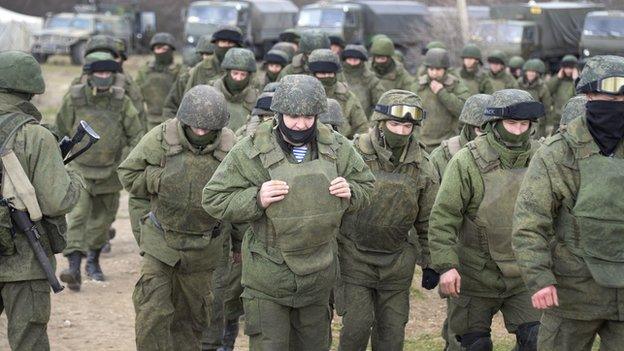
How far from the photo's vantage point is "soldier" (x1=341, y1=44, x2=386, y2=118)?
42.1 ft

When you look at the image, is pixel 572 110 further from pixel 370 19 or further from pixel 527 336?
pixel 370 19

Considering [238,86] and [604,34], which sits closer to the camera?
[238,86]

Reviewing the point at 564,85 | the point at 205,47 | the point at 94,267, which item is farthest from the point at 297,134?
the point at 564,85

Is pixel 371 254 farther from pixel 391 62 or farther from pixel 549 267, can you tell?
pixel 391 62

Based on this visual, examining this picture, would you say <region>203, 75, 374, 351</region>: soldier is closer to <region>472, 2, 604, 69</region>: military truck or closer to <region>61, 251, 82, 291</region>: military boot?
<region>61, 251, 82, 291</region>: military boot

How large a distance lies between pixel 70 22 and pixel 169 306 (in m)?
35.8

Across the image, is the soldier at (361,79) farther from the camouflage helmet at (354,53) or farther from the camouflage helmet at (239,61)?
the camouflage helmet at (239,61)

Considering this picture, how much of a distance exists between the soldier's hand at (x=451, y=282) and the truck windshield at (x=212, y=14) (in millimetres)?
32424

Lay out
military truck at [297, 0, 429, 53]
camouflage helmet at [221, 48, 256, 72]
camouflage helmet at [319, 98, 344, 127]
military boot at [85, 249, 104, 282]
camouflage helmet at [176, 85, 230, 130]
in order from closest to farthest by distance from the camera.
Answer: camouflage helmet at [176, 85, 230, 130]
camouflage helmet at [319, 98, 344, 127]
camouflage helmet at [221, 48, 256, 72]
military boot at [85, 249, 104, 282]
military truck at [297, 0, 429, 53]

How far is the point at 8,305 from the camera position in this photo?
265 inches

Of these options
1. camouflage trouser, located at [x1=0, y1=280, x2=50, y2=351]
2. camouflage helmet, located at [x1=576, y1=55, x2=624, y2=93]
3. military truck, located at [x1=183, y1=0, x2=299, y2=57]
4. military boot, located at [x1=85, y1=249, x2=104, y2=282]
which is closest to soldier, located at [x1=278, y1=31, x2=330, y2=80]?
military boot, located at [x1=85, y1=249, x2=104, y2=282]

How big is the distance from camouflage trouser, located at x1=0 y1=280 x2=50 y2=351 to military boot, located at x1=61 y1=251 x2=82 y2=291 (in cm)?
416

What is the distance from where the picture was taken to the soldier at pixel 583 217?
230 inches

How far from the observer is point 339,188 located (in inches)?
252
